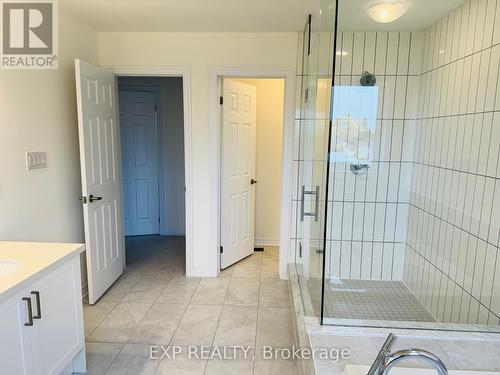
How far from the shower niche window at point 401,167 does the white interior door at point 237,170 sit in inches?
27.5

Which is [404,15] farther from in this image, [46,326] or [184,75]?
[46,326]

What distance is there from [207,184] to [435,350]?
2.25 meters

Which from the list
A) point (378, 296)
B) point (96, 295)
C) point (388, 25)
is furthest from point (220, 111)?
point (378, 296)

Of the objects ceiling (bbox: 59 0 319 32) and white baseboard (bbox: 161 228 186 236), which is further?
white baseboard (bbox: 161 228 186 236)

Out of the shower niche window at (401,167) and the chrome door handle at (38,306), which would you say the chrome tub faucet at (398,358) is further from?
the chrome door handle at (38,306)

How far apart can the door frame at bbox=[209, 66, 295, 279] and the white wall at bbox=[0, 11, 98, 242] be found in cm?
114

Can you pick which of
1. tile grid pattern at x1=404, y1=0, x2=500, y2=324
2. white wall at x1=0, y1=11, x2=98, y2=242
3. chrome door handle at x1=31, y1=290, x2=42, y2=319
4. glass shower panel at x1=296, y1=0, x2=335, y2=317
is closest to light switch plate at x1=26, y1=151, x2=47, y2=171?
white wall at x1=0, y1=11, x2=98, y2=242

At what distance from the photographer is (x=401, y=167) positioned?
296 cm

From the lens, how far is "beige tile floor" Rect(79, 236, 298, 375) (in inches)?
82.4

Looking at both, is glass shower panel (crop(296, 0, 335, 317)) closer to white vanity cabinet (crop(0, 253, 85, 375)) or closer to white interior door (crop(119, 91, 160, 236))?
white vanity cabinet (crop(0, 253, 85, 375))

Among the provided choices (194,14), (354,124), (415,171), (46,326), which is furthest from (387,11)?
(46,326)

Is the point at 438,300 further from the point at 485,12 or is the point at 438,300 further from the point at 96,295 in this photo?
the point at 96,295

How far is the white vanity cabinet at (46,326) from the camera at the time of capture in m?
1.41

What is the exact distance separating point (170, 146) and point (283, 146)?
6.52 ft
